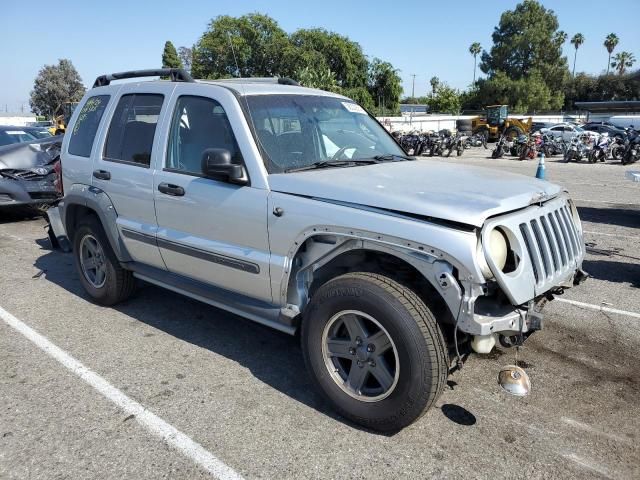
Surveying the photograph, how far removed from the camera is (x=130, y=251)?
4449mm

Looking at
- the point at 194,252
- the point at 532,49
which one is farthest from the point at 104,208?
the point at 532,49

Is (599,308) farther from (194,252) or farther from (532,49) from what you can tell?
(532,49)

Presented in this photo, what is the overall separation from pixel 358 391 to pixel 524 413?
3.47ft

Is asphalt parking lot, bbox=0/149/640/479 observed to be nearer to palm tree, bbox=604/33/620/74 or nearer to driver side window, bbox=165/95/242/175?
driver side window, bbox=165/95/242/175

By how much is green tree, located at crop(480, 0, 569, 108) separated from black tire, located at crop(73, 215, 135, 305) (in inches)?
3042

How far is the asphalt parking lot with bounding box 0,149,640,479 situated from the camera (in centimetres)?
272

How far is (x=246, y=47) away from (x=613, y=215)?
5929cm

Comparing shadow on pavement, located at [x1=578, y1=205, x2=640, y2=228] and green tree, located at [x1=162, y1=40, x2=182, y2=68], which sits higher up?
green tree, located at [x1=162, y1=40, x2=182, y2=68]

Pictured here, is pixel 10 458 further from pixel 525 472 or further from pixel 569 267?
pixel 569 267

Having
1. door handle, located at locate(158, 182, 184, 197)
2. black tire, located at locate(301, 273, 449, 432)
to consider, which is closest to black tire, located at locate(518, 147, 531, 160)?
door handle, located at locate(158, 182, 184, 197)

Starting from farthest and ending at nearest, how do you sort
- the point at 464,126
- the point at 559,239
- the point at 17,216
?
the point at 464,126 → the point at 17,216 → the point at 559,239

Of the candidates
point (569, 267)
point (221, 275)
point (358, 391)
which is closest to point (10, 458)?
point (221, 275)

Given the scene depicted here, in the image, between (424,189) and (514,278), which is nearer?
(514,278)

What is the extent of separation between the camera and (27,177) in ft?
29.5
